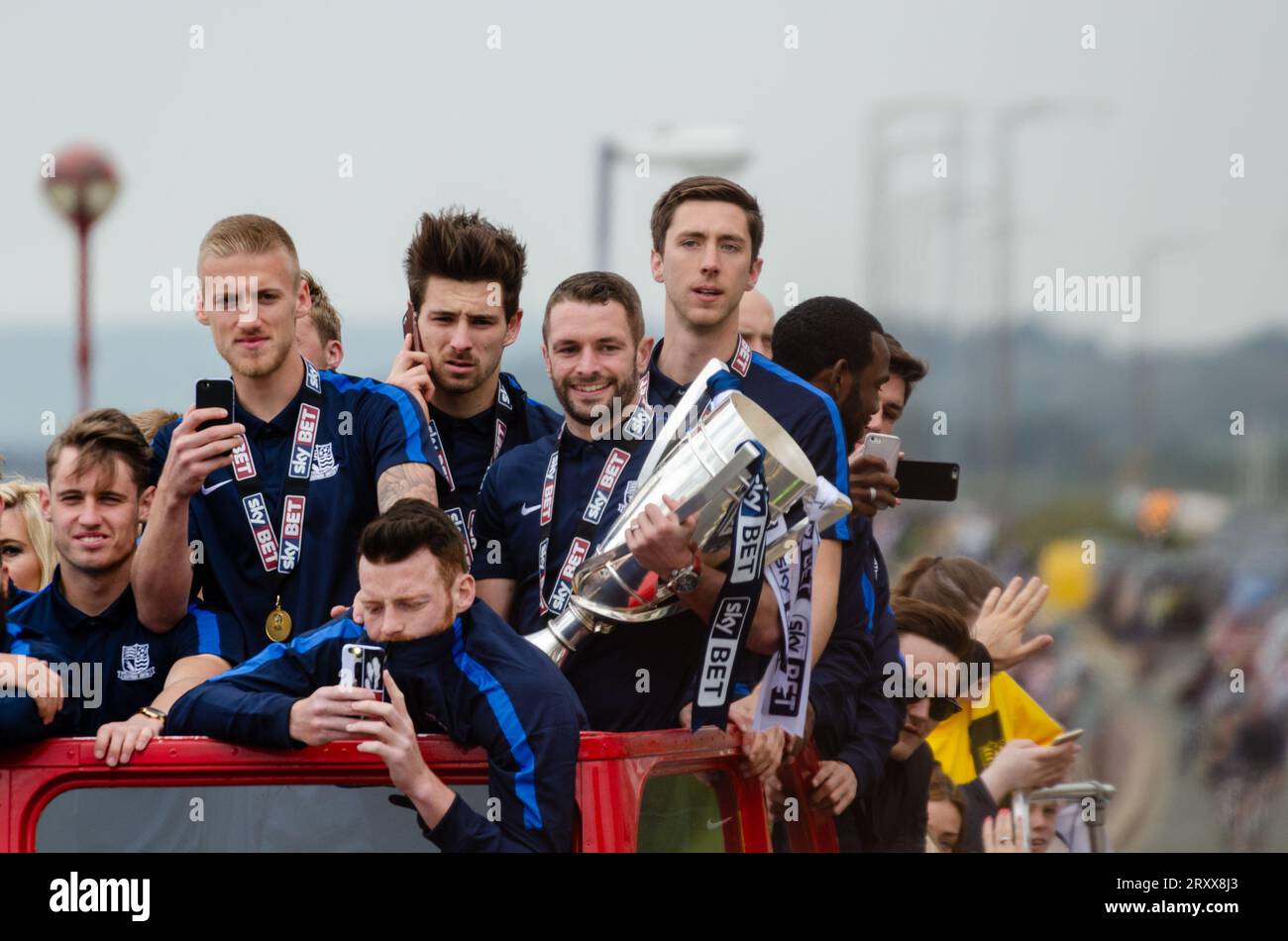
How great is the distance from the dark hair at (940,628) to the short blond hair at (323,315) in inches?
84.5

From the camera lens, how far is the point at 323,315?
6.48 metres

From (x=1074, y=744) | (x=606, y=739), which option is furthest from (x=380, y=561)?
(x=1074, y=744)

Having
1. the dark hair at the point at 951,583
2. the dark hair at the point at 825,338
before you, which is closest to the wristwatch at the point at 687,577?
the dark hair at the point at 825,338

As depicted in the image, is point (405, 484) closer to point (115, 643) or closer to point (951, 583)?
point (115, 643)

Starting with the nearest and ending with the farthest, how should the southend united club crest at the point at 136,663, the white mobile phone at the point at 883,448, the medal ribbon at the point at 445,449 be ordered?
the southend united club crest at the point at 136,663, the medal ribbon at the point at 445,449, the white mobile phone at the point at 883,448

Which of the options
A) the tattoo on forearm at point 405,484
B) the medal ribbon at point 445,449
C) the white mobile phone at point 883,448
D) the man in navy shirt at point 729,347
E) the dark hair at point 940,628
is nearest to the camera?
the tattoo on forearm at point 405,484

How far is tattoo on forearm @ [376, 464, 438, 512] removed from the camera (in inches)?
189

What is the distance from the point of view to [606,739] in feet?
13.2

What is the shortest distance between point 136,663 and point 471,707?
1.08 metres

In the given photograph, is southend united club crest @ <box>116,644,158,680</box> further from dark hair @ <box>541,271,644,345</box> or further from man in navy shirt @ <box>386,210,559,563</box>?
dark hair @ <box>541,271,644,345</box>

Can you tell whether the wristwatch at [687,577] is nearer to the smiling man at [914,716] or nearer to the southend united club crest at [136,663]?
the southend united club crest at [136,663]

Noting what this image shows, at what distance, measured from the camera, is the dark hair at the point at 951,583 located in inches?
274
